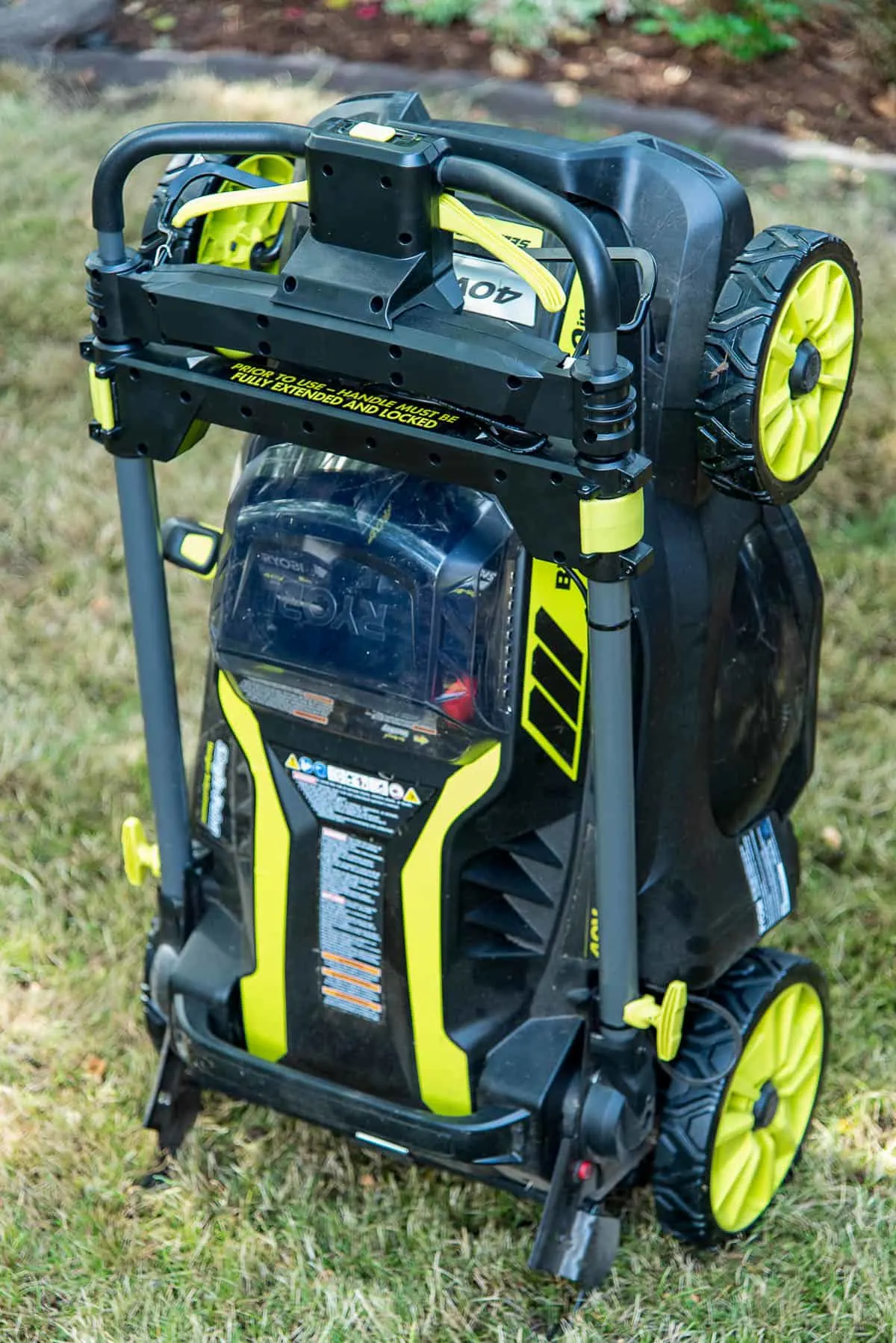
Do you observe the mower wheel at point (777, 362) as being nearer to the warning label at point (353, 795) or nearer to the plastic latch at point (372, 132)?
the plastic latch at point (372, 132)

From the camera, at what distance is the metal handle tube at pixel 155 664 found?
2.19 m

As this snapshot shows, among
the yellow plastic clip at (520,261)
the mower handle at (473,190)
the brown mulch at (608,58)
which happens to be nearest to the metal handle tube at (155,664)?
the mower handle at (473,190)

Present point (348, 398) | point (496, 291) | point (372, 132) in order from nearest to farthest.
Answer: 1. point (372, 132)
2. point (348, 398)
3. point (496, 291)

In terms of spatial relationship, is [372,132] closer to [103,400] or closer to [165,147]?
[165,147]

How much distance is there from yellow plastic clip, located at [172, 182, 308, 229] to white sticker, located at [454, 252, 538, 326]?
24cm

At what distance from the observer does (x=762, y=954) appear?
2.48 m

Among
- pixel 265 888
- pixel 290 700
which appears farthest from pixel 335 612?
pixel 265 888

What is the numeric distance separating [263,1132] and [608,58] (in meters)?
5.48

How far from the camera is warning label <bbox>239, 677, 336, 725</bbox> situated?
2.19m

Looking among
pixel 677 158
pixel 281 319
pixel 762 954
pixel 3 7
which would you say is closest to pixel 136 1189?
pixel 762 954

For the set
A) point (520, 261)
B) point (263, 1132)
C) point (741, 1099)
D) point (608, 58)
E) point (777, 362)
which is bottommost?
point (263, 1132)

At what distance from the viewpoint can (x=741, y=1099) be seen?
2428 mm

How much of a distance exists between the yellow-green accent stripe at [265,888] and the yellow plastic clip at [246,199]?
0.64 meters

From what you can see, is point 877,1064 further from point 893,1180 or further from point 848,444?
point 848,444
